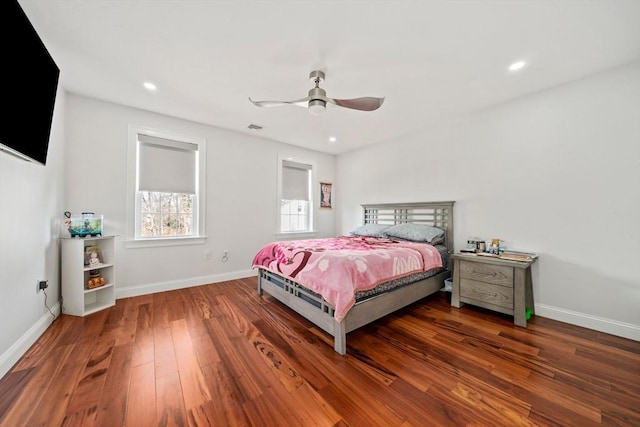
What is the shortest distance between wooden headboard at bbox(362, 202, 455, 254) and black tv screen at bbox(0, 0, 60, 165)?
433cm

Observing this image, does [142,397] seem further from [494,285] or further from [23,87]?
[494,285]

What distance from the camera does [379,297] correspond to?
233 cm

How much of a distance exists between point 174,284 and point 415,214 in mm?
4000

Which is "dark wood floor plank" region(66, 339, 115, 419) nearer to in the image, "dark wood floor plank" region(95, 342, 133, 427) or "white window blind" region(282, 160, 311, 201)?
"dark wood floor plank" region(95, 342, 133, 427)

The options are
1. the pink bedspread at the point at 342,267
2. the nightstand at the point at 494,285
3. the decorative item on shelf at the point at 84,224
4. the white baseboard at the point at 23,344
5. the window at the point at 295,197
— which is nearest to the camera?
the white baseboard at the point at 23,344

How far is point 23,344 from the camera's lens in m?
1.86

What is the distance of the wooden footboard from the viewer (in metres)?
2.03

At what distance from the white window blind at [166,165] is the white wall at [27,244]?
804 millimetres

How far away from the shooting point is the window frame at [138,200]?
10.5 ft

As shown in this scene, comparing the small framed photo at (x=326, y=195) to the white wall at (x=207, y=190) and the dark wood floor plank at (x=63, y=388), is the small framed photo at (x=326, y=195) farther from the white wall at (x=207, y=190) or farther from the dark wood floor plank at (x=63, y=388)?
the dark wood floor plank at (x=63, y=388)

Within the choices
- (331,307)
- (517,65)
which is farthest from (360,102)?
(331,307)

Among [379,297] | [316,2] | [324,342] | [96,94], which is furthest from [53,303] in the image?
[316,2]

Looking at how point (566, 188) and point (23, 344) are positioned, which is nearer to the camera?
point (23, 344)

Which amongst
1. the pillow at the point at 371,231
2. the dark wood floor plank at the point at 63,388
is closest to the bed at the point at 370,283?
the pillow at the point at 371,231
